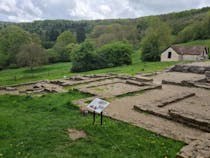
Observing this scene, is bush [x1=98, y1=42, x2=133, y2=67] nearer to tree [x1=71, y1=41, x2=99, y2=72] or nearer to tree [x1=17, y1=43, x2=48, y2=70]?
tree [x1=71, y1=41, x2=99, y2=72]

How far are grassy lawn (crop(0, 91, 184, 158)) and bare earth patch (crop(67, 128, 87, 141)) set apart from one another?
13 cm

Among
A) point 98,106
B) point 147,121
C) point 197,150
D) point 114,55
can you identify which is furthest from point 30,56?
point 197,150

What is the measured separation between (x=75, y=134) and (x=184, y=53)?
113ft

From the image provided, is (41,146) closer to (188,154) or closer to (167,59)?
(188,154)

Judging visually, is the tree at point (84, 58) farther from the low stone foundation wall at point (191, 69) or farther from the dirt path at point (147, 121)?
the dirt path at point (147, 121)

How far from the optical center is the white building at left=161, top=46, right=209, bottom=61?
3712 centimetres

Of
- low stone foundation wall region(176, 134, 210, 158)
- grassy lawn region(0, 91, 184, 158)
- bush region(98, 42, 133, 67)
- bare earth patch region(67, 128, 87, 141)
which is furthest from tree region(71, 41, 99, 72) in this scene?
low stone foundation wall region(176, 134, 210, 158)

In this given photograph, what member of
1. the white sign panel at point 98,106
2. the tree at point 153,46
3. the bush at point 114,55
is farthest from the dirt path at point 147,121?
the tree at point 153,46

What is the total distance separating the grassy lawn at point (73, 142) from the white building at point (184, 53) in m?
32.0

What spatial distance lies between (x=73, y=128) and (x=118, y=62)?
30.2 m

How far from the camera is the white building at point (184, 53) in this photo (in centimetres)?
3712

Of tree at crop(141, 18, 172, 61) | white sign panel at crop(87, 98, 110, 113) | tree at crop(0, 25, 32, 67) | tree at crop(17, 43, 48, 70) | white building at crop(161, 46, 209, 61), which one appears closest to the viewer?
white sign panel at crop(87, 98, 110, 113)

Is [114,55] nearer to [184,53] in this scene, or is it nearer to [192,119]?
[184,53]

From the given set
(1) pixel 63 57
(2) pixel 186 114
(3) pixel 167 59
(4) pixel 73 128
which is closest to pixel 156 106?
(2) pixel 186 114
